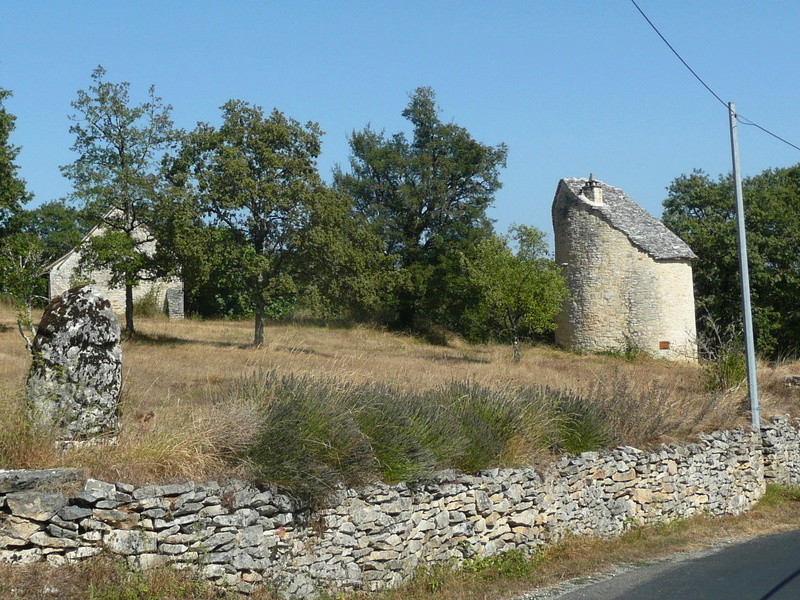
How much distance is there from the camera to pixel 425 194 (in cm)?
4631

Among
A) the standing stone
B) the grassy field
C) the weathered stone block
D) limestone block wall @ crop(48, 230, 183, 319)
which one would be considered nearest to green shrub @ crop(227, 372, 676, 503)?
the grassy field

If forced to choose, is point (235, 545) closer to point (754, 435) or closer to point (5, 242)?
point (754, 435)

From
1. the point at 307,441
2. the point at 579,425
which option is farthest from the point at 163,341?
the point at 307,441

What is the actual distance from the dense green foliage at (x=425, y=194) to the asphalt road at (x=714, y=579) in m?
34.3

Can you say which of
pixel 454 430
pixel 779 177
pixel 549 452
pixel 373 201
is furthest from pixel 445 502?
pixel 779 177

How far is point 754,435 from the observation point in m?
16.1

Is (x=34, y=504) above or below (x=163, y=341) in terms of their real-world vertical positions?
below

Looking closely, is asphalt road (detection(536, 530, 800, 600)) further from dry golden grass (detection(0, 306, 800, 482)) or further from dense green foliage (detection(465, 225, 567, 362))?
dense green foliage (detection(465, 225, 567, 362))

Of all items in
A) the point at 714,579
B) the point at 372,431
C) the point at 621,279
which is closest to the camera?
the point at 372,431

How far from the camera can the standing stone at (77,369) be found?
7926 millimetres

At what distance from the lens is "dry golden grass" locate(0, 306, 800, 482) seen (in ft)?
25.1

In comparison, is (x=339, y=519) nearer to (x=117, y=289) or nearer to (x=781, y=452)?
(x=781, y=452)

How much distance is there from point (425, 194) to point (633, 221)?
1270 centimetres

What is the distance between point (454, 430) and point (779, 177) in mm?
44775
